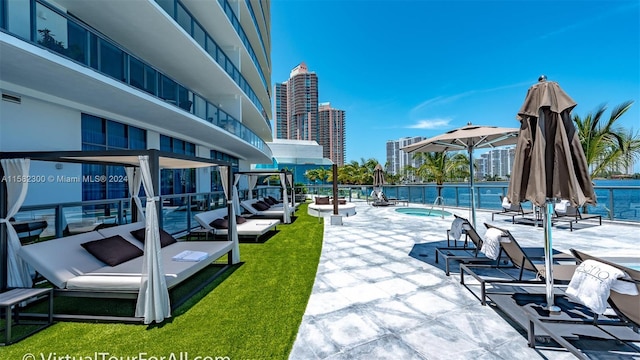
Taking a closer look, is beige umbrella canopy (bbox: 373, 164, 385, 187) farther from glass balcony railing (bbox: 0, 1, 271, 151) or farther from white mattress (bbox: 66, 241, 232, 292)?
white mattress (bbox: 66, 241, 232, 292)

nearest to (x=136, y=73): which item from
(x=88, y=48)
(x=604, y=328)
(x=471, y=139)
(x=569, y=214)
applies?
(x=88, y=48)

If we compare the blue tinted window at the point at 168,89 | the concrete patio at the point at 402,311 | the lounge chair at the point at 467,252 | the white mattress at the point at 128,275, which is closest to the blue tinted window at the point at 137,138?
the blue tinted window at the point at 168,89

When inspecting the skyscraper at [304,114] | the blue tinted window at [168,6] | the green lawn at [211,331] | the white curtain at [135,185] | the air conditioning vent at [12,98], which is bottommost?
the green lawn at [211,331]

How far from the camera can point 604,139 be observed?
9359 millimetres

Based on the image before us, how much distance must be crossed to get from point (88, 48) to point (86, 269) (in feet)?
18.0

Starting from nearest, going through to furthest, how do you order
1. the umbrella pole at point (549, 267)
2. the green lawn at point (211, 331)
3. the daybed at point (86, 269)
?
the green lawn at point (211, 331) < the umbrella pole at point (549, 267) < the daybed at point (86, 269)

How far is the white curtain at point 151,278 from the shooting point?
3.15 meters

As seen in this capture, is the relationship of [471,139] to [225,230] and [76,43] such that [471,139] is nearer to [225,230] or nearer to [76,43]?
[225,230]

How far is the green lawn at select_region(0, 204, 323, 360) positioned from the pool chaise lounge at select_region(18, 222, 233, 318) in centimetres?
39

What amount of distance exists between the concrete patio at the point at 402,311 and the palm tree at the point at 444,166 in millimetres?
10923

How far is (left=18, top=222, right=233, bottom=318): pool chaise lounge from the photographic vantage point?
3285 mm

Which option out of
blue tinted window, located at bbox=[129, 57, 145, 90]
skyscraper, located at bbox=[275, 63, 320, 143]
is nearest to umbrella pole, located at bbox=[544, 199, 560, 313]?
blue tinted window, located at bbox=[129, 57, 145, 90]

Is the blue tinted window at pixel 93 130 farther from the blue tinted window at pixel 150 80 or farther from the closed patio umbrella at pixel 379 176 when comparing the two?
the closed patio umbrella at pixel 379 176

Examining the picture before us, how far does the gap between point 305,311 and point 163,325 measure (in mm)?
1722
